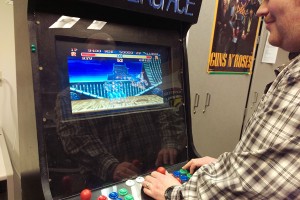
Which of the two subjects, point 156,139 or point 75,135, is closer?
point 75,135

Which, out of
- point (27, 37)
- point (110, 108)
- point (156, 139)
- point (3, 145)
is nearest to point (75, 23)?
point (27, 37)

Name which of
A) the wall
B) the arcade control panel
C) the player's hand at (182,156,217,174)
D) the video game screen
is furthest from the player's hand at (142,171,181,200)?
the wall

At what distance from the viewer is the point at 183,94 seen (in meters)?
1.03

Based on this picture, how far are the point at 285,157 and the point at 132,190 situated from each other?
472mm

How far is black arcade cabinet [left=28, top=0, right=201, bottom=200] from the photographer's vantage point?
0.69m

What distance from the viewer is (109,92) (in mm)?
843

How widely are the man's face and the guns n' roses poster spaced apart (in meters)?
1.02

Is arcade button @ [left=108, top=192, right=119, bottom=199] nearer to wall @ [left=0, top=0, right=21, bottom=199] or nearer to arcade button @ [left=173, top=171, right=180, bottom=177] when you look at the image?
arcade button @ [left=173, top=171, right=180, bottom=177]

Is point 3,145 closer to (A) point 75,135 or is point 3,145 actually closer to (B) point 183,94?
(A) point 75,135

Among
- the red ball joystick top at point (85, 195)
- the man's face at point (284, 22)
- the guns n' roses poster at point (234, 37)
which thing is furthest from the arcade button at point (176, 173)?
the guns n' roses poster at point (234, 37)

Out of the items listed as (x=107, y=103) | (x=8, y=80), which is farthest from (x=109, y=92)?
(x=8, y=80)

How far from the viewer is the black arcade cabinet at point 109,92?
69 cm

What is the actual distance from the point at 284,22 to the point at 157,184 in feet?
1.95

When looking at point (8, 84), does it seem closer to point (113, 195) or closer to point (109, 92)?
point (109, 92)
